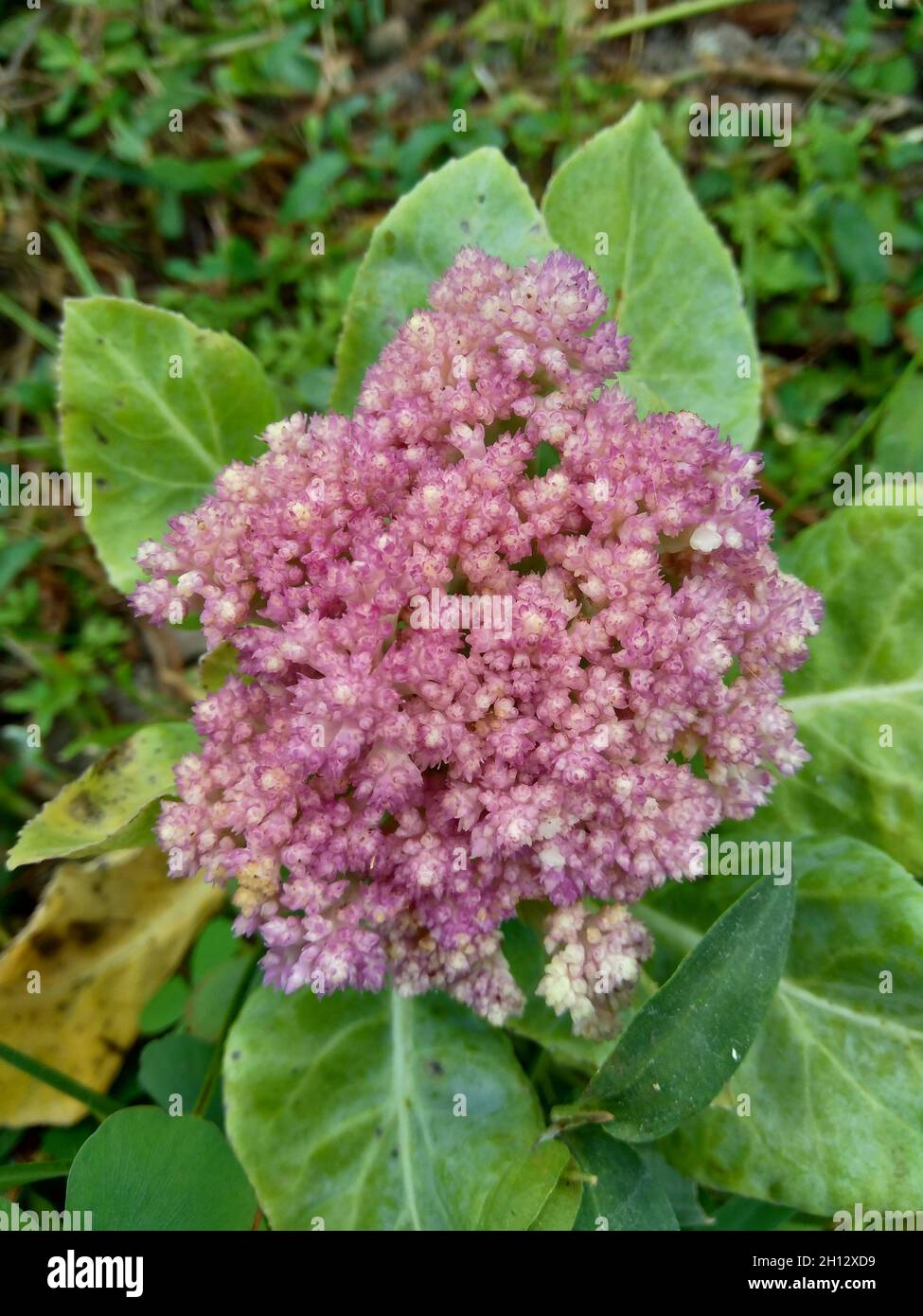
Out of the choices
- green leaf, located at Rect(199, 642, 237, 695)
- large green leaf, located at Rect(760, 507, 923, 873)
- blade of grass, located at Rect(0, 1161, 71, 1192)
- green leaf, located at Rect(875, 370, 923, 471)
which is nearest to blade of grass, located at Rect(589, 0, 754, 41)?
green leaf, located at Rect(875, 370, 923, 471)

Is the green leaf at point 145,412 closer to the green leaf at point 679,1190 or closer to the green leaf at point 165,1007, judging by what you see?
the green leaf at point 165,1007

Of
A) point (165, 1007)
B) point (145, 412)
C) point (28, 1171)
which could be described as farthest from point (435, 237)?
point (28, 1171)

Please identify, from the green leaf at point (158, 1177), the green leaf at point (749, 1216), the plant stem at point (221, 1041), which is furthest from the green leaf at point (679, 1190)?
the plant stem at point (221, 1041)

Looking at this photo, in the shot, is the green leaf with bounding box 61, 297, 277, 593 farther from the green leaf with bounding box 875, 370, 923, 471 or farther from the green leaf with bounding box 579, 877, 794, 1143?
the green leaf with bounding box 875, 370, 923, 471

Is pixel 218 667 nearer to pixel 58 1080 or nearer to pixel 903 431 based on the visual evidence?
pixel 58 1080
